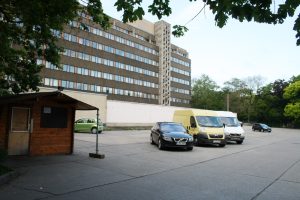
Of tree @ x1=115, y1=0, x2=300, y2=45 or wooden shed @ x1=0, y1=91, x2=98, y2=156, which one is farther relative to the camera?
wooden shed @ x1=0, y1=91, x2=98, y2=156

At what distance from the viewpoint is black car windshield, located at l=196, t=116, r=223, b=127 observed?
22.6 metres

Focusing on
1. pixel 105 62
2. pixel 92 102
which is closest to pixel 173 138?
pixel 92 102

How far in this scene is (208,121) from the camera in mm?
22891

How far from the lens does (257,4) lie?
5.79 m

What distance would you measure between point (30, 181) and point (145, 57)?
80.4 m

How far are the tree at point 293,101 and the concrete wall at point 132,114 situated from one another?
39713 mm

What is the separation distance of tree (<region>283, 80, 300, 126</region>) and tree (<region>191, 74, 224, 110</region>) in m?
28.1

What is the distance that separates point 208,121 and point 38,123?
38.3 ft

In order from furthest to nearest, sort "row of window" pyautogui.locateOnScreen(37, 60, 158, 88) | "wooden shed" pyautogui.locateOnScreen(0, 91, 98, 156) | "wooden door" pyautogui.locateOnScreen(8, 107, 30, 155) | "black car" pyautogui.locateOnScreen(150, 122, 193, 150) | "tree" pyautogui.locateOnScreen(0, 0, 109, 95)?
"row of window" pyautogui.locateOnScreen(37, 60, 158, 88)
"black car" pyautogui.locateOnScreen(150, 122, 193, 150)
"wooden door" pyautogui.locateOnScreen(8, 107, 30, 155)
"wooden shed" pyautogui.locateOnScreen(0, 91, 98, 156)
"tree" pyautogui.locateOnScreen(0, 0, 109, 95)

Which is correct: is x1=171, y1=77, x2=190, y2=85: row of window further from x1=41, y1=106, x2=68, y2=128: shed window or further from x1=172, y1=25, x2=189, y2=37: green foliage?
x1=172, y1=25, x2=189, y2=37: green foliage

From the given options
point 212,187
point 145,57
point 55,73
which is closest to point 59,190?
point 212,187

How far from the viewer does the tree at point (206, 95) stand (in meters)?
113

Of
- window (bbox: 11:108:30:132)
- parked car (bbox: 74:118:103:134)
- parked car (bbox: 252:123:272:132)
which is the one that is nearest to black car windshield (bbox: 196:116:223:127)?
window (bbox: 11:108:30:132)

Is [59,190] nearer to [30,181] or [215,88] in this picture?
[30,181]
